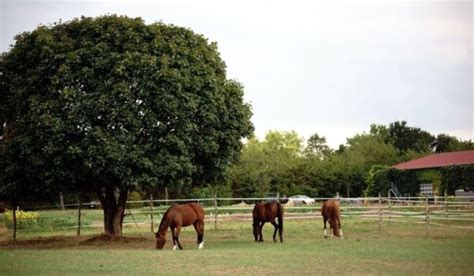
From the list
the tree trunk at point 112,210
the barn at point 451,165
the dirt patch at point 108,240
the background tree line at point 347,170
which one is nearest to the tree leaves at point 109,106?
Result: the tree trunk at point 112,210

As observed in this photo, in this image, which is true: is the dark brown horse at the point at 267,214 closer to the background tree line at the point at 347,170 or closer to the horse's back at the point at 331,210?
the horse's back at the point at 331,210

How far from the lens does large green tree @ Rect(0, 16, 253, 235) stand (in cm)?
2230

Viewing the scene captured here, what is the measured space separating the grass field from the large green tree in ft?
8.48

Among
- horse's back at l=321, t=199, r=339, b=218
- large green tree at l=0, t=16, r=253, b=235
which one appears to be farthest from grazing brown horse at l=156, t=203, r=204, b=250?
horse's back at l=321, t=199, r=339, b=218

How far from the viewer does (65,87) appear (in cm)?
2252

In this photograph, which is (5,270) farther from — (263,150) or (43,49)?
(263,150)

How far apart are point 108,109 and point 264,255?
758 centimetres

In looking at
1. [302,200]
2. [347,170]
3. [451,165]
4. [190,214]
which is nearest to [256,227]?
[190,214]

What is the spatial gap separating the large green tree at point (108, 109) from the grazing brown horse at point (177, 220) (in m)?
1.38

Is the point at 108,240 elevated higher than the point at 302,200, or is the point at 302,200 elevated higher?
the point at 302,200

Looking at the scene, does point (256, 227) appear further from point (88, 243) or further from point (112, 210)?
point (88, 243)

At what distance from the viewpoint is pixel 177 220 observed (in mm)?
21484

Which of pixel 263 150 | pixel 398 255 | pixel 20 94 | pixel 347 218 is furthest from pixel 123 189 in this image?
pixel 263 150

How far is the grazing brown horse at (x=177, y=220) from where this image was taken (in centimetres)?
2127
